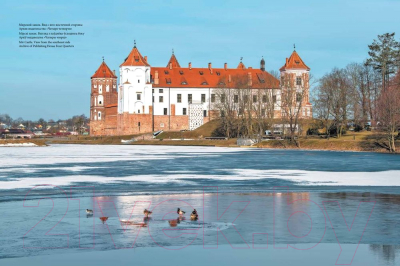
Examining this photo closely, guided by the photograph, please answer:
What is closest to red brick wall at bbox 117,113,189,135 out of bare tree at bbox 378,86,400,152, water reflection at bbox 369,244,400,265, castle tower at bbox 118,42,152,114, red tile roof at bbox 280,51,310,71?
castle tower at bbox 118,42,152,114

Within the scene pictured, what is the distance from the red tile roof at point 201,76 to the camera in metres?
134

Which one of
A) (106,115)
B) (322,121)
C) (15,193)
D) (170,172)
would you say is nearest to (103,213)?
(15,193)

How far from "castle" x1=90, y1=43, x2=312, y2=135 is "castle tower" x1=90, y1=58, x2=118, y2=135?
832 centimetres

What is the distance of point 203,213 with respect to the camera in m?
17.7

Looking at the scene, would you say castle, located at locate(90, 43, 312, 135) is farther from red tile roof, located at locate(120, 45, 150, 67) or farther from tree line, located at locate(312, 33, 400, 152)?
tree line, located at locate(312, 33, 400, 152)

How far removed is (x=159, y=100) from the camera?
132125mm

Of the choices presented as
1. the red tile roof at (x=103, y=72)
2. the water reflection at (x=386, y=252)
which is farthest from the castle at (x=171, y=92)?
the water reflection at (x=386, y=252)

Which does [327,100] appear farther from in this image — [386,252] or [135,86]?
[386,252]

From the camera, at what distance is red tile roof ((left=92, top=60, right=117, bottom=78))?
15325 centimetres

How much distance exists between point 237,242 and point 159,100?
391ft

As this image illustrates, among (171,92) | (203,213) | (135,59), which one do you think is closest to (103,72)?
(135,59)

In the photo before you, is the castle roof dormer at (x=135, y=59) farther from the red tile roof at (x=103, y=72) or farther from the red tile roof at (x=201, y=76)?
the red tile roof at (x=103, y=72)

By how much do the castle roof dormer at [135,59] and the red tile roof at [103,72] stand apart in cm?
2226

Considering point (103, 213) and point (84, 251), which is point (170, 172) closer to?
point (103, 213)
